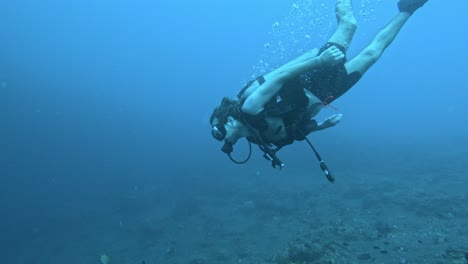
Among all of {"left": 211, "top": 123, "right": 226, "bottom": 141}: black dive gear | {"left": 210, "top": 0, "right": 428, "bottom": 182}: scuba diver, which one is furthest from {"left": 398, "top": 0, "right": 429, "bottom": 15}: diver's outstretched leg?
{"left": 211, "top": 123, "right": 226, "bottom": 141}: black dive gear

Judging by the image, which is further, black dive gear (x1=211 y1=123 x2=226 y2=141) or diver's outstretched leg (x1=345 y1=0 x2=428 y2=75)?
diver's outstretched leg (x1=345 y1=0 x2=428 y2=75)

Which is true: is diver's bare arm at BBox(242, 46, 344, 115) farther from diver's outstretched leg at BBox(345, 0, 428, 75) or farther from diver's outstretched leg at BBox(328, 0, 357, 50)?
diver's outstretched leg at BBox(345, 0, 428, 75)

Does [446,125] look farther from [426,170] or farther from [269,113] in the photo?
[269,113]

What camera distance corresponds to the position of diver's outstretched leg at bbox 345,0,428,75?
18.4 feet

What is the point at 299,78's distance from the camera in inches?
206

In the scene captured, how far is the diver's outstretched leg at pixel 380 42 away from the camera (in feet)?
18.4

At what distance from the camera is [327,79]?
5.50 m

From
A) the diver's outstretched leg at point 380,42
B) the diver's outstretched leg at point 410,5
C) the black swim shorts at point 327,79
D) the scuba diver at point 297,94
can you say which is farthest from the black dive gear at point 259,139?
the diver's outstretched leg at point 410,5

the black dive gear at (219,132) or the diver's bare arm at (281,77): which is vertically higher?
the diver's bare arm at (281,77)

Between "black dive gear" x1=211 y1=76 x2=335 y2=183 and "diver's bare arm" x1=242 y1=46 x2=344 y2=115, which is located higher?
"diver's bare arm" x1=242 y1=46 x2=344 y2=115

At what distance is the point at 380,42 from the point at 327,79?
1119 mm

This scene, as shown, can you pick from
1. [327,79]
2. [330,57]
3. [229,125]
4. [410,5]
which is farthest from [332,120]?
[410,5]

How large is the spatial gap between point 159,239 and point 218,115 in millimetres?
12557

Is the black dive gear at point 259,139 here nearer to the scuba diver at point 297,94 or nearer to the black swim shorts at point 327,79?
the scuba diver at point 297,94
